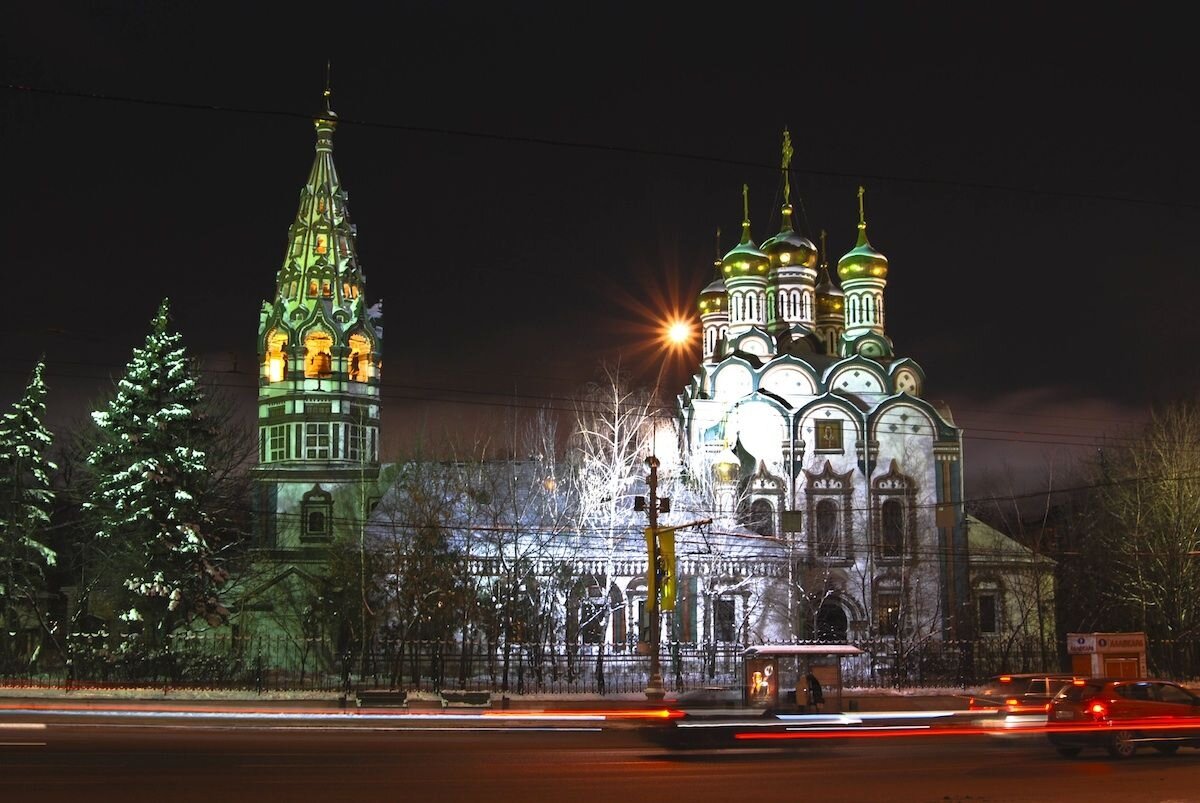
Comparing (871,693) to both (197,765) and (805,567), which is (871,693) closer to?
(805,567)

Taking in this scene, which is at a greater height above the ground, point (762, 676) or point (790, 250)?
point (790, 250)

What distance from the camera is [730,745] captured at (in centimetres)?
1961

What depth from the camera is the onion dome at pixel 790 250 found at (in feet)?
233

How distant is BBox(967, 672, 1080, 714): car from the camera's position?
87.1 feet

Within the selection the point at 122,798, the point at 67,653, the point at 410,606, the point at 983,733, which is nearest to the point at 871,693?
the point at 410,606

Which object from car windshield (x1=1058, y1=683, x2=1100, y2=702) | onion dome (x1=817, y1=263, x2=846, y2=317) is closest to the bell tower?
onion dome (x1=817, y1=263, x2=846, y2=317)

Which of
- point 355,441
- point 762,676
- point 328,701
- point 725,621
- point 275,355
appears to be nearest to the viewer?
point 762,676

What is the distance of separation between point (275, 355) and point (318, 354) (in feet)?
6.16

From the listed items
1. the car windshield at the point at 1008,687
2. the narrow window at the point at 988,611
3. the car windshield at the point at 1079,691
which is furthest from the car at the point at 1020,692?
the narrow window at the point at 988,611

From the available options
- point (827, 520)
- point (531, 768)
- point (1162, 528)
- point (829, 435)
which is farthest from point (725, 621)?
point (531, 768)

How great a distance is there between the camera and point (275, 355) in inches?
2421

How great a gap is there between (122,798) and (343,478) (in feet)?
154

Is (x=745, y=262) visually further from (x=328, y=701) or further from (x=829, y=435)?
(x=328, y=701)

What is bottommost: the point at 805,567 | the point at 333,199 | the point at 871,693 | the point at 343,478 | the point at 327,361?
the point at 871,693
